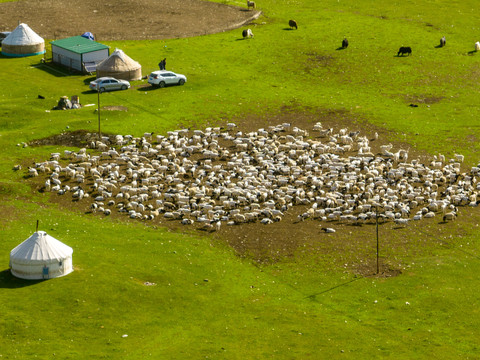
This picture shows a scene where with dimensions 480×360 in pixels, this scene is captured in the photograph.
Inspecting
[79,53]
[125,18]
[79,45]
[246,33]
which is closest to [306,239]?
[79,53]

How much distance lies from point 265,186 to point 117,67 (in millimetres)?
32629

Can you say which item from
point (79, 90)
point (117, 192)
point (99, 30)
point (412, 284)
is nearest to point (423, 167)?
point (412, 284)

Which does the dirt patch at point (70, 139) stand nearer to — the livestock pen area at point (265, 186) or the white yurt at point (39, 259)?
the livestock pen area at point (265, 186)

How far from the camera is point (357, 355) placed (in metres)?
45.2

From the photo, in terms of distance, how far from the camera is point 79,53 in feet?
309

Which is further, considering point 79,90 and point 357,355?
point 79,90

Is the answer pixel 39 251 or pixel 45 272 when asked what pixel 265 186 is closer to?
pixel 45 272

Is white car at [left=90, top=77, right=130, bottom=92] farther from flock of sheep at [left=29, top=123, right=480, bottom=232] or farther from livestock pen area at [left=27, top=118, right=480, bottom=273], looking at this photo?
flock of sheep at [left=29, top=123, right=480, bottom=232]

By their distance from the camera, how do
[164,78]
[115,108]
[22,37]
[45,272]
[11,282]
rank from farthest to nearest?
1. [22,37]
2. [164,78]
3. [115,108]
4. [45,272]
5. [11,282]

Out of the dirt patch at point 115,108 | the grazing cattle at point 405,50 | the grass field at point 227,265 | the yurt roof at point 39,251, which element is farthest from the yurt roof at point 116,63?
the yurt roof at point 39,251

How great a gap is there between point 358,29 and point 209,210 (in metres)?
61.4

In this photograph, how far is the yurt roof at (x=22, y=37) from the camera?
100125 mm

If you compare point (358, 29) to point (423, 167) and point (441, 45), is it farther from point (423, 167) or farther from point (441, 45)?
point (423, 167)

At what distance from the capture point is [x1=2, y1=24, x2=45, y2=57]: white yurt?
100 metres
